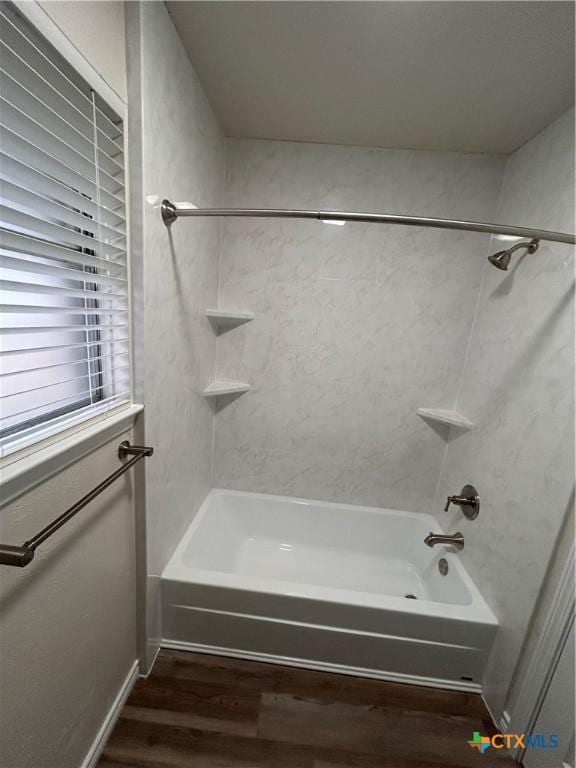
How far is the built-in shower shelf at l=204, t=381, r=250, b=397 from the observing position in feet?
5.58

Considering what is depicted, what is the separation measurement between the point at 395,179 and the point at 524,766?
8.22 feet

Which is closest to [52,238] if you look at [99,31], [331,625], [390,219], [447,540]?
[99,31]

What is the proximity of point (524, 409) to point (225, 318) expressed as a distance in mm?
1481

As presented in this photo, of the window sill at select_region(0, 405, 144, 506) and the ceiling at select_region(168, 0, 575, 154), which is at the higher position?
the ceiling at select_region(168, 0, 575, 154)

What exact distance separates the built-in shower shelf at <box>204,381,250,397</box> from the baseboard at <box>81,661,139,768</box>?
1180 mm

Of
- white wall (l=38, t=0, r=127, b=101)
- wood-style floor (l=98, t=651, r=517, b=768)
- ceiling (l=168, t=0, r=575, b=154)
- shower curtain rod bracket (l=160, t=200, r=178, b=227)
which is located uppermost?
ceiling (l=168, t=0, r=575, b=154)

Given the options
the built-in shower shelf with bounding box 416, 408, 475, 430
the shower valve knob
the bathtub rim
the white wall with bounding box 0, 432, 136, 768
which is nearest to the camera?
the white wall with bounding box 0, 432, 136, 768

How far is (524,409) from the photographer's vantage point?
125 centimetres

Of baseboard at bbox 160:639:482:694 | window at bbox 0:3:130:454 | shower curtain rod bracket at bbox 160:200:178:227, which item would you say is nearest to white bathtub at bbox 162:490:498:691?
baseboard at bbox 160:639:482:694

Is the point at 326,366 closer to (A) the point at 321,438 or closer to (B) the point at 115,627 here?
(A) the point at 321,438

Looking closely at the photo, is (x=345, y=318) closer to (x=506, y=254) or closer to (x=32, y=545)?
(x=506, y=254)

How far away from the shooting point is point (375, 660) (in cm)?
131

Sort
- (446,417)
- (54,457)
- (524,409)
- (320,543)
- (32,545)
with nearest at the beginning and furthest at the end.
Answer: (32,545)
(54,457)
(524,409)
(446,417)
(320,543)

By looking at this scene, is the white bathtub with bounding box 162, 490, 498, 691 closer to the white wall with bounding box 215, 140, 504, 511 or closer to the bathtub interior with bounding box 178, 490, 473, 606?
the bathtub interior with bounding box 178, 490, 473, 606
